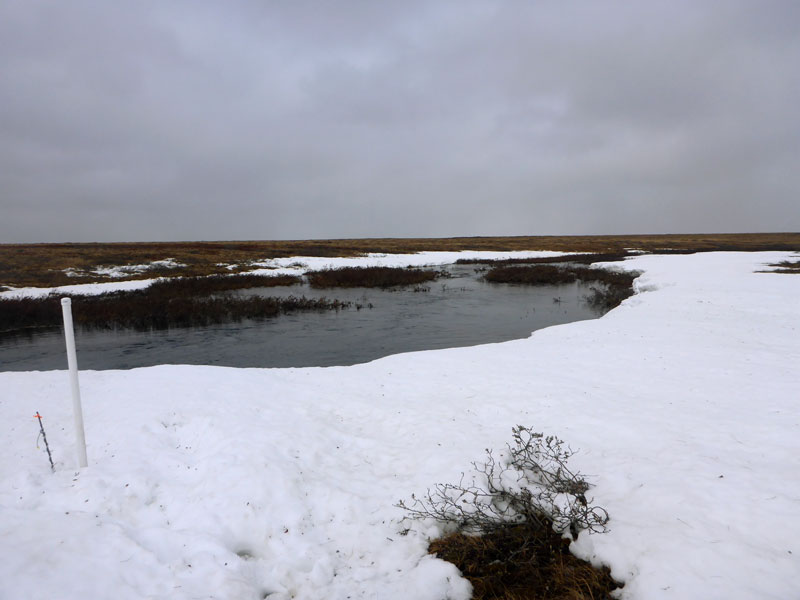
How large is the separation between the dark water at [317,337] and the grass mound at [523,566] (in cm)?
891

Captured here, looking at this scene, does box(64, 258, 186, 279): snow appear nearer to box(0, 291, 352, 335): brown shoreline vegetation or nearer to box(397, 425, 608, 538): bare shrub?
box(0, 291, 352, 335): brown shoreline vegetation

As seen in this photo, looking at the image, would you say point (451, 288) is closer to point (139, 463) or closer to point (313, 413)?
point (313, 413)

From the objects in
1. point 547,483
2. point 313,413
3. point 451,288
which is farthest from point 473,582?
point 451,288

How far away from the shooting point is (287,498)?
4.88m

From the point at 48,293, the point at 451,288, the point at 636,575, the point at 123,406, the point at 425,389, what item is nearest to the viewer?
the point at 636,575

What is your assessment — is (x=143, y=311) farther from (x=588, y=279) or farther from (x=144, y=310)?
(x=588, y=279)

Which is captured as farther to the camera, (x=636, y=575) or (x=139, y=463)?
(x=139, y=463)

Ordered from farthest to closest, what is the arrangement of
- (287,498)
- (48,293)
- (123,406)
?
(48,293), (123,406), (287,498)

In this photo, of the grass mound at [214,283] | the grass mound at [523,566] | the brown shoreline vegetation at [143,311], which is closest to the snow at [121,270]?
the grass mound at [214,283]

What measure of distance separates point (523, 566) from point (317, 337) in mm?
13126

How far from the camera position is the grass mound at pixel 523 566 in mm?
3559

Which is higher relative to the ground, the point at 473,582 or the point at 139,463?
the point at 139,463

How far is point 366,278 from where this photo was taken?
3278 centimetres

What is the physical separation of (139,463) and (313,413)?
2.75 metres
